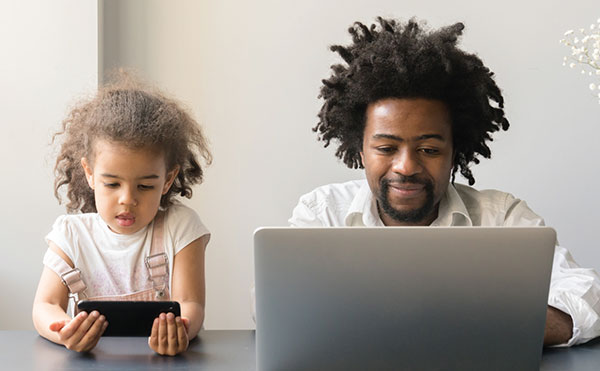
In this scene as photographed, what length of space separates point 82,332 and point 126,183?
1.44 ft

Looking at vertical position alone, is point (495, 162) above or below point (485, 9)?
below

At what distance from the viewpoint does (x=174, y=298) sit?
1.66 m

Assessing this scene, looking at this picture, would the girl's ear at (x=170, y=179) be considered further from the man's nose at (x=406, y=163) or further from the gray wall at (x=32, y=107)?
the gray wall at (x=32, y=107)

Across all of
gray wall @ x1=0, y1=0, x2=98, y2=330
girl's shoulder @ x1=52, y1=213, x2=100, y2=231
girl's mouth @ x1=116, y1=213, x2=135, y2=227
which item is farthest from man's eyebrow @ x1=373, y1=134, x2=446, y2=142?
gray wall @ x1=0, y1=0, x2=98, y2=330

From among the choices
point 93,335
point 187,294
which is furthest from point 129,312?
point 187,294

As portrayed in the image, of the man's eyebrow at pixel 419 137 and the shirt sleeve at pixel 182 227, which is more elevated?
the man's eyebrow at pixel 419 137

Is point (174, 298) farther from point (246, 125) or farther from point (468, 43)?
point (468, 43)

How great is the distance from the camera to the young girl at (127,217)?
162 cm

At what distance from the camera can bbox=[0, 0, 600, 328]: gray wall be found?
240 centimetres

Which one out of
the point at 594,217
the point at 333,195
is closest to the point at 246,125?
the point at 333,195

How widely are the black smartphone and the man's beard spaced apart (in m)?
0.61

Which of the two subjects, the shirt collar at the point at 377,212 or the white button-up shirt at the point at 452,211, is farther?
the shirt collar at the point at 377,212

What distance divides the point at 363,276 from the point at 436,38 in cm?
97

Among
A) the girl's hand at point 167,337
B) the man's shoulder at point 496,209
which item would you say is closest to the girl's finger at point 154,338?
the girl's hand at point 167,337
